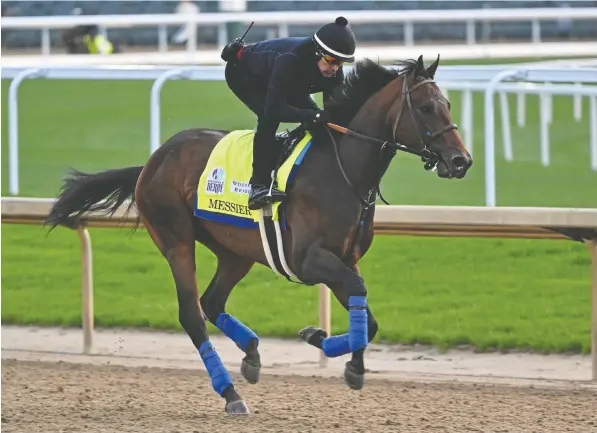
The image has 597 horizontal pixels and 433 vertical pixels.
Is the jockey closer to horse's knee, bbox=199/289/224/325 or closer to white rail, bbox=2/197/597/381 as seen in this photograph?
horse's knee, bbox=199/289/224/325

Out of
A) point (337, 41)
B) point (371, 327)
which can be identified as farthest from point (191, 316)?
point (337, 41)

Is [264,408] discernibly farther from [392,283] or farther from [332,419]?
[392,283]

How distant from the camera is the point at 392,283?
323 inches

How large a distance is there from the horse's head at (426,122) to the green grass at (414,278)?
2.00 m

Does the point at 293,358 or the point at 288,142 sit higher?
the point at 288,142

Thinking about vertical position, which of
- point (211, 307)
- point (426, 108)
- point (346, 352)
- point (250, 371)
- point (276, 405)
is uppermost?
point (426, 108)

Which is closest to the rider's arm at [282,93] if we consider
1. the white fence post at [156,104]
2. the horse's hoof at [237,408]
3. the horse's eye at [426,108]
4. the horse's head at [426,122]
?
the horse's head at [426,122]

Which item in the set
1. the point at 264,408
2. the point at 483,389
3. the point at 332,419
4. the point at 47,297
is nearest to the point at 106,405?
the point at 264,408

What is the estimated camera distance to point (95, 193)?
252 inches

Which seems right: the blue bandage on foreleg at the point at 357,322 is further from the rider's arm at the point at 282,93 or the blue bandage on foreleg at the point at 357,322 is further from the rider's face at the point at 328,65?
the rider's face at the point at 328,65

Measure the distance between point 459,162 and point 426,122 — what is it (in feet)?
0.80

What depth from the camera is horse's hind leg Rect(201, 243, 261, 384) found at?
225 inches

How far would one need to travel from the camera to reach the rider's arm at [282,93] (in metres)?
5.35

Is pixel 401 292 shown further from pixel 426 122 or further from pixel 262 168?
pixel 426 122
